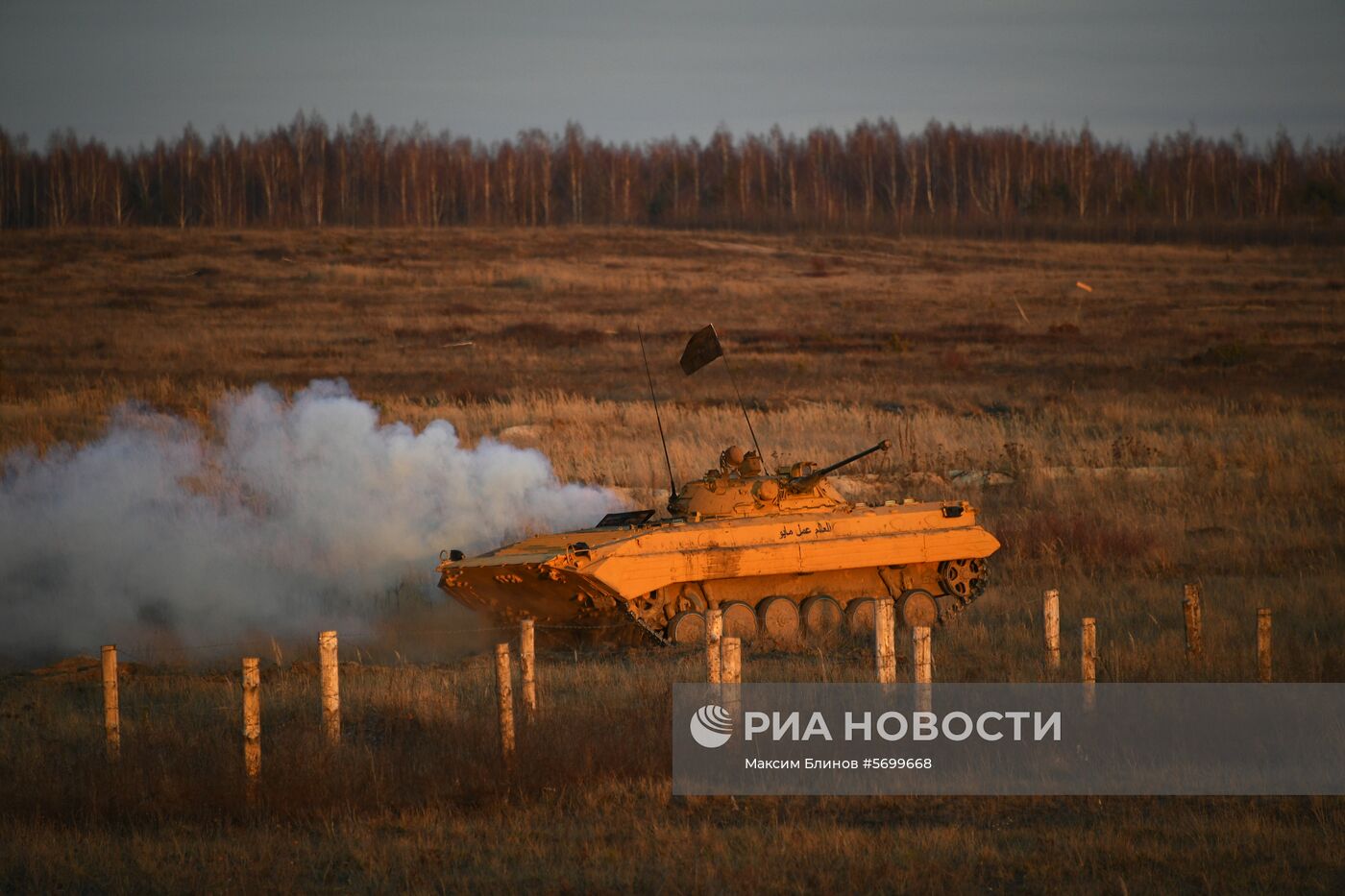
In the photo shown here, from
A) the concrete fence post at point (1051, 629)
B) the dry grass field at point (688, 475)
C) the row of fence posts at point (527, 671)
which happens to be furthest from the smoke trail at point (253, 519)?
the concrete fence post at point (1051, 629)

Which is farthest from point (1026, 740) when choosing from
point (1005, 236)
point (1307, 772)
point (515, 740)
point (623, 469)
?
point (1005, 236)

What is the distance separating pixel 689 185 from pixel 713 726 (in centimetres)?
9856

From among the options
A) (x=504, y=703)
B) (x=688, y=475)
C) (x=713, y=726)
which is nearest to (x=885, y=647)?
(x=713, y=726)

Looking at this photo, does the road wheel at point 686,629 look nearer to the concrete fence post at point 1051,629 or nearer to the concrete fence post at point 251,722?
the concrete fence post at point 1051,629

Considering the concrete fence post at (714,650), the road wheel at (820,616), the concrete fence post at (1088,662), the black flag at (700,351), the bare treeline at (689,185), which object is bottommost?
the road wheel at (820,616)

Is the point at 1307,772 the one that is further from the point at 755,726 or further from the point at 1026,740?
the point at 755,726

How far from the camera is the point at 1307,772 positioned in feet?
38.1

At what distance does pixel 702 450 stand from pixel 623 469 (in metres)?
1.80

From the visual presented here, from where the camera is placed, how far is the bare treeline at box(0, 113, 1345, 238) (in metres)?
95.8

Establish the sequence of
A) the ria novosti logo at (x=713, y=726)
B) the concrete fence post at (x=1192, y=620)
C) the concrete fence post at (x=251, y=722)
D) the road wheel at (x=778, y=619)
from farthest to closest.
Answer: the road wheel at (x=778, y=619), the concrete fence post at (x=1192, y=620), the ria novosti logo at (x=713, y=726), the concrete fence post at (x=251, y=722)

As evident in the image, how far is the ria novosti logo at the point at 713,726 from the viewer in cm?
1200

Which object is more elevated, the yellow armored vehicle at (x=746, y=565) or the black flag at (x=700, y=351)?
the black flag at (x=700, y=351)

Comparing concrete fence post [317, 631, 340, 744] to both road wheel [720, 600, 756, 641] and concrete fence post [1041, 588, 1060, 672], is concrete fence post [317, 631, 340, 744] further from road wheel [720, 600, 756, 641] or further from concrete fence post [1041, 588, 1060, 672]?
concrete fence post [1041, 588, 1060, 672]

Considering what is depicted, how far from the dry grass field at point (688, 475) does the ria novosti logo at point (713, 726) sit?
0.27 m
